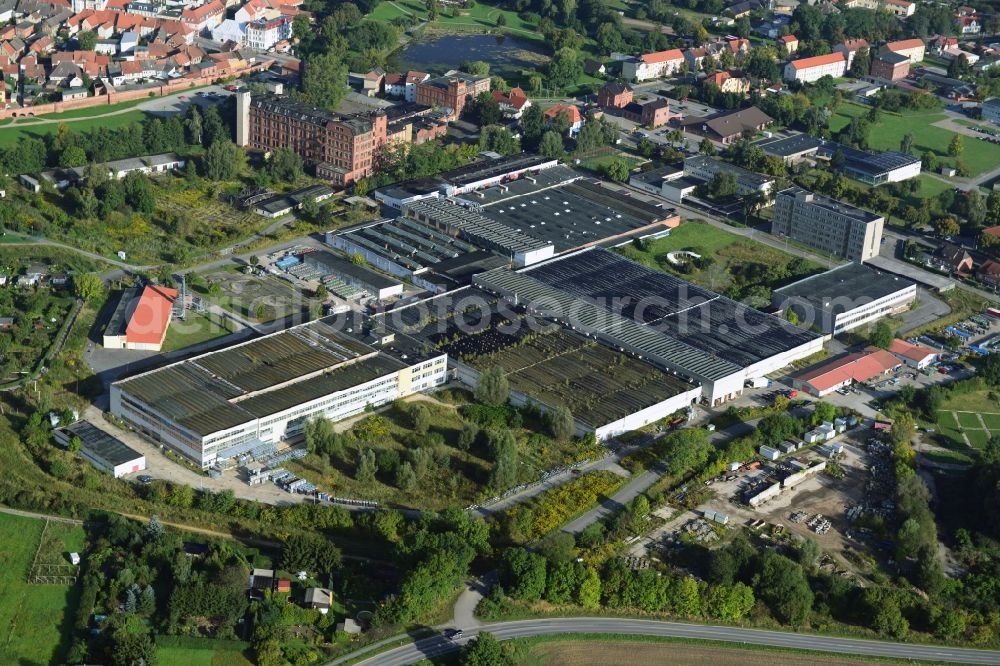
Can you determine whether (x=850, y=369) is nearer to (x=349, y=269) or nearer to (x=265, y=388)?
(x=349, y=269)

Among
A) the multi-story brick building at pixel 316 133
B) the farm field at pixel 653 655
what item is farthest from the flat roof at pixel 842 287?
the multi-story brick building at pixel 316 133

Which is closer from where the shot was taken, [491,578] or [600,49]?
[491,578]

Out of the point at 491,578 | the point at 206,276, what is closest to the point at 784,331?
the point at 491,578

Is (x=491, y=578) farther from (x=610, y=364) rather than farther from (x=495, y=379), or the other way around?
(x=610, y=364)

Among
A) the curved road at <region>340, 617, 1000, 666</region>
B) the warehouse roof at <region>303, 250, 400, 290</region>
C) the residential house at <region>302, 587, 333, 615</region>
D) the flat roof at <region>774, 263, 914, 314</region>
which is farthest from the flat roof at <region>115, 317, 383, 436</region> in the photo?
the flat roof at <region>774, 263, 914, 314</region>

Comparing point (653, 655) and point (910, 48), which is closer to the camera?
point (653, 655)

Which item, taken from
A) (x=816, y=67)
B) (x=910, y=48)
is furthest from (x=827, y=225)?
(x=910, y=48)
